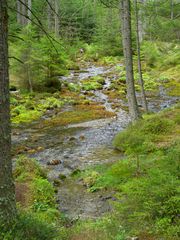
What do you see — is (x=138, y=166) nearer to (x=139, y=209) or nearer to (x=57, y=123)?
(x=139, y=209)

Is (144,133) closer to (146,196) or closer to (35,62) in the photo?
(146,196)

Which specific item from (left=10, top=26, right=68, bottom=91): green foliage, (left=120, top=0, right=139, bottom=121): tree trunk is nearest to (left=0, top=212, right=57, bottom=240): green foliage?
(left=120, top=0, right=139, bottom=121): tree trunk

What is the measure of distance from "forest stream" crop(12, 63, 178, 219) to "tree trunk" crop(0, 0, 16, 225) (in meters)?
2.37

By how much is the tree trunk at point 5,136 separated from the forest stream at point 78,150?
237 cm

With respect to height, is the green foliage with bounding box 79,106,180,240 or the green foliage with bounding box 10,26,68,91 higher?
the green foliage with bounding box 10,26,68,91

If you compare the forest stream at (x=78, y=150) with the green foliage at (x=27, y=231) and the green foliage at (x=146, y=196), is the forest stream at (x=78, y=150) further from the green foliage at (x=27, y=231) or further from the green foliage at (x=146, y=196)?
the green foliage at (x=27, y=231)

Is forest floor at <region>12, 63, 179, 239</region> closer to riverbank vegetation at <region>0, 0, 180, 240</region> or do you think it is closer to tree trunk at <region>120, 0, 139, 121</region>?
riverbank vegetation at <region>0, 0, 180, 240</region>

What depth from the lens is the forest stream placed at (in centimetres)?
696

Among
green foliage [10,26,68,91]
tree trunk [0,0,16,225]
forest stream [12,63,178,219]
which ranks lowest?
forest stream [12,63,178,219]

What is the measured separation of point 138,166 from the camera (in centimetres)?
721

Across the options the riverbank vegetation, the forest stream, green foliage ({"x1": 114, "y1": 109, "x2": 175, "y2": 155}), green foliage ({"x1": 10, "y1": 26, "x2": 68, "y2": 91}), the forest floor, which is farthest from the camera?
green foliage ({"x1": 10, "y1": 26, "x2": 68, "y2": 91})

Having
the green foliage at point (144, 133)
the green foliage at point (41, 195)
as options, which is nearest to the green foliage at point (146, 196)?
the green foliage at point (41, 195)

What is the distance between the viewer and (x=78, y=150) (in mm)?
11344

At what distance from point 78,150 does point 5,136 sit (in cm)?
747
